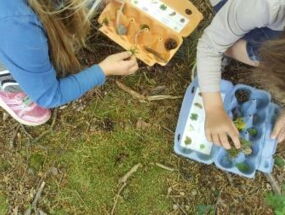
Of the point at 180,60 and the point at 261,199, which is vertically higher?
the point at 180,60

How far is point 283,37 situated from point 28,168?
968 millimetres

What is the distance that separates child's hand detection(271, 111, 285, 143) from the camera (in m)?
1.45

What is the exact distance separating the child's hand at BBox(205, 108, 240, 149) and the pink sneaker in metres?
0.58

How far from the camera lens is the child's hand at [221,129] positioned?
1400mm

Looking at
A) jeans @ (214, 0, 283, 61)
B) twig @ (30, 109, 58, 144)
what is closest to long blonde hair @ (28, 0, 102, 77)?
twig @ (30, 109, 58, 144)

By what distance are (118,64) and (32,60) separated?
1.14ft

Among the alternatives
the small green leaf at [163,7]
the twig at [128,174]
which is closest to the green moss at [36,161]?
the twig at [128,174]

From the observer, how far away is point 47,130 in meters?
1.67

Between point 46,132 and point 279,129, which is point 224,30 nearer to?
point 279,129

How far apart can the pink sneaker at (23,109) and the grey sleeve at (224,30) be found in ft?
1.90

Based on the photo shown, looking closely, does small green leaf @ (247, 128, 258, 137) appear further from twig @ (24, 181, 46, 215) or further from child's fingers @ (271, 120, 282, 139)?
twig @ (24, 181, 46, 215)

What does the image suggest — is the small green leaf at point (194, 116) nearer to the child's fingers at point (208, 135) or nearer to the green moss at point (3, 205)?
the child's fingers at point (208, 135)

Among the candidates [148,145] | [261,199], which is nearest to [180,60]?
[148,145]

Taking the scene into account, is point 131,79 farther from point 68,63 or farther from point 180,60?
point 68,63
